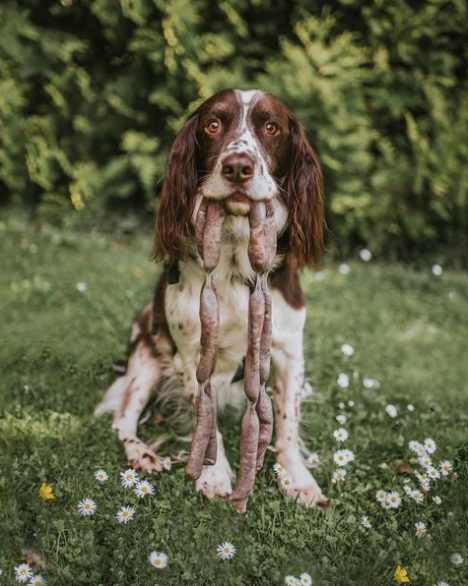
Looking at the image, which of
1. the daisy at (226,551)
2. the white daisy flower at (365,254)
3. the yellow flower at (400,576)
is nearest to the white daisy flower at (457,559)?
the yellow flower at (400,576)

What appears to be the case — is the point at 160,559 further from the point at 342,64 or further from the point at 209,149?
the point at 342,64

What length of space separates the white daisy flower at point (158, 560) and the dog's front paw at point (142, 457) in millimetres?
584

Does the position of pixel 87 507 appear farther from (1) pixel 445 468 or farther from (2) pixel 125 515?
(1) pixel 445 468

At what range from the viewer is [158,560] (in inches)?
73.2

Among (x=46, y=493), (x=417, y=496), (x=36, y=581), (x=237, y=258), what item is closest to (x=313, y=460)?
(x=417, y=496)

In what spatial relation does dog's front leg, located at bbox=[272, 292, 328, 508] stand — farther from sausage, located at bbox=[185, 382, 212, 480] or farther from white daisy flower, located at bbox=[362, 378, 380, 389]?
white daisy flower, located at bbox=[362, 378, 380, 389]

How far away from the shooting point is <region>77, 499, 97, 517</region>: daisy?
204cm

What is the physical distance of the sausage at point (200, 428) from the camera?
2086 mm

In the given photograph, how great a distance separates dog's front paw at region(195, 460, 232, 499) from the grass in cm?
9

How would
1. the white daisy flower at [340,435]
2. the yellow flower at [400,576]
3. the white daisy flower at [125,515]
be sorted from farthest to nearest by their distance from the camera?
the white daisy flower at [340,435], the white daisy flower at [125,515], the yellow flower at [400,576]

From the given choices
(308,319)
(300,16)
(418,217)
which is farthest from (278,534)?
(300,16)

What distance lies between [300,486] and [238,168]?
4.13 feet

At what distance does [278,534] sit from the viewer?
6.97ft

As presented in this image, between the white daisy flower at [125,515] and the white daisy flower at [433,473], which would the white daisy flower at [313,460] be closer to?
the white daisy flower at [433,473]
